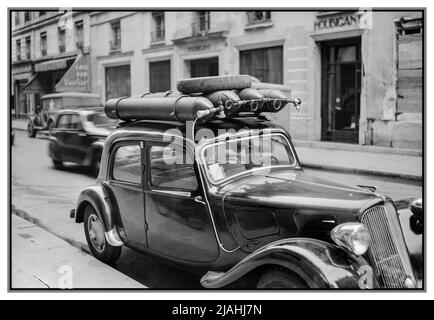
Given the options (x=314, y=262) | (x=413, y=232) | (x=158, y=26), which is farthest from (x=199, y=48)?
(x=314, y=262)

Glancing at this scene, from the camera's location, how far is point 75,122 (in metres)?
5.64

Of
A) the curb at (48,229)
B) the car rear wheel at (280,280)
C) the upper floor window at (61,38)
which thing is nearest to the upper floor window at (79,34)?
the upper floor window at (61,38)

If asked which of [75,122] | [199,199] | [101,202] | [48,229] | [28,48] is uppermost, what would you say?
[28,48]

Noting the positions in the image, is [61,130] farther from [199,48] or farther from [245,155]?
[245,155]

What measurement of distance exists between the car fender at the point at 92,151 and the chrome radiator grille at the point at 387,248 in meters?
3.52

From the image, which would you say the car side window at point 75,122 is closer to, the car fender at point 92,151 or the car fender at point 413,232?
the car fender at point 92,151

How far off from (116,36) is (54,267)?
2690mm

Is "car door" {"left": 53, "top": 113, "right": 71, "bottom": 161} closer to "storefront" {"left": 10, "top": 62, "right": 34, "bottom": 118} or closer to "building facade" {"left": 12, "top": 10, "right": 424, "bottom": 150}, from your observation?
"building facade" {"left": 12, "top": 10, "right": 424, "bottom": 150}

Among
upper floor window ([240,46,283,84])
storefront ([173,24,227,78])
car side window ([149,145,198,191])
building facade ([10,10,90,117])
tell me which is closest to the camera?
car side window ([149,145,198,191])

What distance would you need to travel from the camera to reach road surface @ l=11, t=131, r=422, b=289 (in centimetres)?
352

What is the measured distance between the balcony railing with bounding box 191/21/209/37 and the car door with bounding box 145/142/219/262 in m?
1.77

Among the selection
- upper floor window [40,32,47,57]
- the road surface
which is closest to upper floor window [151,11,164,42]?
upper floor window [40,32,47,57]

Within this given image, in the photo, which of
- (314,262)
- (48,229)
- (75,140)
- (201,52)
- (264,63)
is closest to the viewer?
(314,262)

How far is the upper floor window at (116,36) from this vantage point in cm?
434
